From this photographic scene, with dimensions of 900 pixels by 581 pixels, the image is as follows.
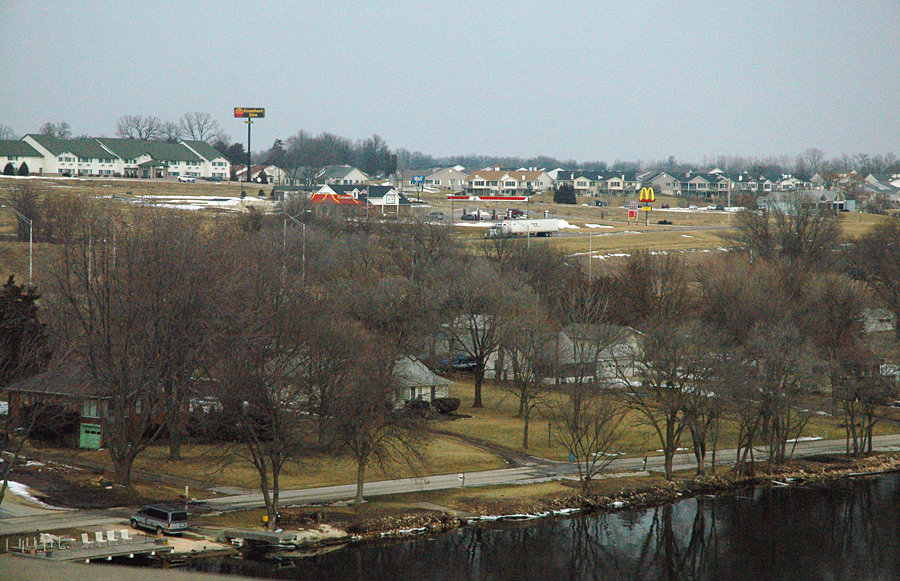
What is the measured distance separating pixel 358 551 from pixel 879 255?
5548 cm

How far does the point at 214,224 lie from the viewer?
72.3m

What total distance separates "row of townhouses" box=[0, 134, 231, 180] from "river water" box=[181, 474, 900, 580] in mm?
95225

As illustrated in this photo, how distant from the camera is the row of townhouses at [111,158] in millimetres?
108500

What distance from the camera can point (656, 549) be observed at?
84.9 feet

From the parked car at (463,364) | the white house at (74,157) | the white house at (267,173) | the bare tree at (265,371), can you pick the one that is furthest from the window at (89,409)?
the white house at (267,173)

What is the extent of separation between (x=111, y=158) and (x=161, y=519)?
102 meters

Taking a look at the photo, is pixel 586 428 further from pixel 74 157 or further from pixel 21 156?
pixel 74 157

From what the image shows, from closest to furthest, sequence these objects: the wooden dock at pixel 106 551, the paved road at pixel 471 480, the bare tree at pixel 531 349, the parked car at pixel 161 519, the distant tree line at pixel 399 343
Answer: the wooden dock at pixel 106 551, the parked car at pixel 161 519, the paved road at pixel 471 480, the distant tree line at pixel 399 343, the bare tree at pixel 531 349

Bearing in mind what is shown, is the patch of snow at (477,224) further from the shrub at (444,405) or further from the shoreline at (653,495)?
the shoreline at (653,495)

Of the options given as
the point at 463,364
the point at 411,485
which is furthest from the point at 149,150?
the point at 411,485

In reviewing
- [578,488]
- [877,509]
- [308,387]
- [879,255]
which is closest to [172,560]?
[308,387]

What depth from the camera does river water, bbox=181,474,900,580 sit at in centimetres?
2309

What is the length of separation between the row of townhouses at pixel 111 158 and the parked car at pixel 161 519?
92225 millimetres

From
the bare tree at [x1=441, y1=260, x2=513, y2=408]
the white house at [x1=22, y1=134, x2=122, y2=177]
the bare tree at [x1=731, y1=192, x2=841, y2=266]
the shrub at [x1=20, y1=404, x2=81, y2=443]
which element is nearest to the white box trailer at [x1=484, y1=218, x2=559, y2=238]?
the bare tree at [x1=731, y1=192, x2=841, y2=266]
